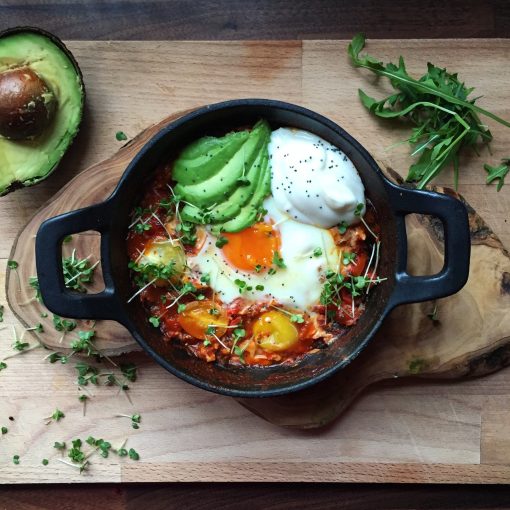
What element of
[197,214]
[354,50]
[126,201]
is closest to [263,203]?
[197,214]

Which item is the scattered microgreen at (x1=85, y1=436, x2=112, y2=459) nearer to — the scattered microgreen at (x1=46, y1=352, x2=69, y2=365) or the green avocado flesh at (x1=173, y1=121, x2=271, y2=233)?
the scattered microgreen at (x1=46, y1=352, x2=69, y2=365)

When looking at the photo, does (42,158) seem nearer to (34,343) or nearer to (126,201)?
(126,201)

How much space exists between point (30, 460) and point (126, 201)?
3.57 feet

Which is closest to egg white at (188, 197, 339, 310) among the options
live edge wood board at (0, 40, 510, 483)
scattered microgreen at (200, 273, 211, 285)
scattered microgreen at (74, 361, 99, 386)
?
scattered microgreen at (200, 273, 211, 285)

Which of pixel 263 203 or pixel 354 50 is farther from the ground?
pixel 354 50

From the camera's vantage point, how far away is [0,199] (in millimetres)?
2742

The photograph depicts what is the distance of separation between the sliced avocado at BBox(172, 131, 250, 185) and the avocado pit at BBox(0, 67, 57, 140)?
48 centimetres

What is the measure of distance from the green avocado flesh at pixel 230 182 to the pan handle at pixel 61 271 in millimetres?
325

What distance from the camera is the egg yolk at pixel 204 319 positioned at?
2549 mm

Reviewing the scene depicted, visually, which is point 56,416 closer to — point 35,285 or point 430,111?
point 35,285

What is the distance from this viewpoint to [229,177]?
2459 millimetres

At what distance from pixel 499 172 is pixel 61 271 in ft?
5.09

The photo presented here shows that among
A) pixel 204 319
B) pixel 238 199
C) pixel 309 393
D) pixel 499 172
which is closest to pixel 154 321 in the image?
pixel 204 319

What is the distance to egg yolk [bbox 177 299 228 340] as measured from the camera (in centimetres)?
255
